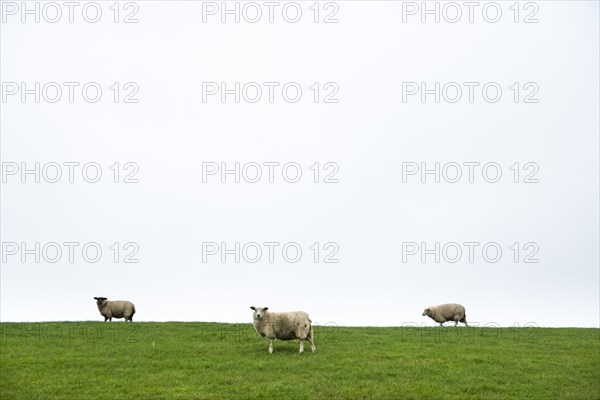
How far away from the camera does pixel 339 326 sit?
113ft

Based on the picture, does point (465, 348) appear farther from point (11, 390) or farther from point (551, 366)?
point (11, 390)

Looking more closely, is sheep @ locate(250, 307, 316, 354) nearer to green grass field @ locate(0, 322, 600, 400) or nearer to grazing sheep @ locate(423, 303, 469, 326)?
green grass field @ locate(0, 322, 600, 400)

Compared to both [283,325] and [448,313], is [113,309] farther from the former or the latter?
[448,313]

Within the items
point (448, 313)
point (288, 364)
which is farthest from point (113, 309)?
point (448, 313)

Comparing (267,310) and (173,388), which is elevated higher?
(267,310)

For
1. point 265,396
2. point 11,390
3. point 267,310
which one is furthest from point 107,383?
point 267,310

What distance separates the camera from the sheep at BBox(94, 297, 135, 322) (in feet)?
130

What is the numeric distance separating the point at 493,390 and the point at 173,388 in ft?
35.2

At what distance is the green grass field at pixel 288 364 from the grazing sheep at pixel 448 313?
24.3 feet

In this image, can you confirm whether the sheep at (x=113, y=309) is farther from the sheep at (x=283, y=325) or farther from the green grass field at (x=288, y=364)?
the sheep at (x=283, y=325)

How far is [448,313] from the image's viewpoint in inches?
1585

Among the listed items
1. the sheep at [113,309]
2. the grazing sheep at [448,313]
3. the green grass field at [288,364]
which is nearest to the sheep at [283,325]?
the green grass field at [288,364]

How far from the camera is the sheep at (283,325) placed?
25359 mm

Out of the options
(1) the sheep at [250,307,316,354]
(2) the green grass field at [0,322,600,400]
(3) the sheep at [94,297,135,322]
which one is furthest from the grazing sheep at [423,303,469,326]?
(3) the sheep at [94,297,135,322]
